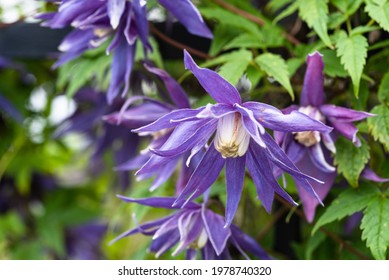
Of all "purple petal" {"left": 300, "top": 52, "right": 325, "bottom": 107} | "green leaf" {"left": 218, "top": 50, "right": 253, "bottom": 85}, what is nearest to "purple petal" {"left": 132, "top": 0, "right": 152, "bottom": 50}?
"green leaf" {"left": 218, "top": 50, "right": 253, "bottom": 85}

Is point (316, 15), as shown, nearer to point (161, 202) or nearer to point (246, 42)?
point (246, 42)

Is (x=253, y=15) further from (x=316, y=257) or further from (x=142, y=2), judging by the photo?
(x=316, y=257)

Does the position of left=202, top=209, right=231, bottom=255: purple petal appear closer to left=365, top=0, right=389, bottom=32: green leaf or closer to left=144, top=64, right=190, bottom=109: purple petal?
left=144, top=64, right=190, bottom=109: purple petal

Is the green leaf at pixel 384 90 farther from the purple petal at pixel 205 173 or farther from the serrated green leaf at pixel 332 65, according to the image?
the purple petal at pixel 205 173

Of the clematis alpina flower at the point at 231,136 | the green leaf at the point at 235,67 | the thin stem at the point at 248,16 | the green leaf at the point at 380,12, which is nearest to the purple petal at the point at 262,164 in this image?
the clematis alpina flower at the point at 231,136

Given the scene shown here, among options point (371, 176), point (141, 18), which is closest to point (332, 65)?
point (371, 176)
